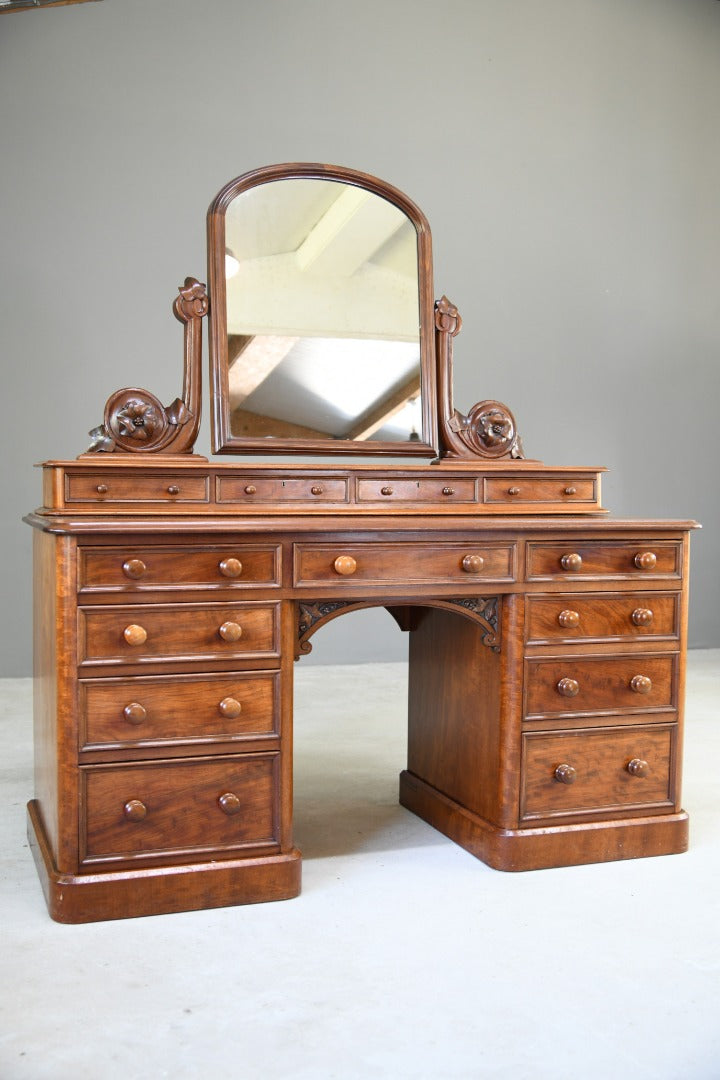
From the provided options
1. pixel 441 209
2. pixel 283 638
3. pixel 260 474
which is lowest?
pixel 283 638

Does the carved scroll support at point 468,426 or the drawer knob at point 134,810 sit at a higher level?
the carved scroll support at point 468,426

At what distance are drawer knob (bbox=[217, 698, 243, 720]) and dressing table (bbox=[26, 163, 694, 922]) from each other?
0.01 m

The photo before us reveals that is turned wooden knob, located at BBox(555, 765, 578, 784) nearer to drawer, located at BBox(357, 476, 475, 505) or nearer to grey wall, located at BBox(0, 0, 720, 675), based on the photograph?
drawer, located at BBox(357, 476, 475, 505)

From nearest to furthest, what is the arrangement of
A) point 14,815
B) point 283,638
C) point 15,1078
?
point 15,1078 < point 283,638 < point 14,815

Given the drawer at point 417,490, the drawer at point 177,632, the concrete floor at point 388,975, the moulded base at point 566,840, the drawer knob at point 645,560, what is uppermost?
the drawer at point 417,490

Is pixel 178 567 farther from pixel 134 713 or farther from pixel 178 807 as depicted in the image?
pixel 178 807

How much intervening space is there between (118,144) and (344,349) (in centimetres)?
303

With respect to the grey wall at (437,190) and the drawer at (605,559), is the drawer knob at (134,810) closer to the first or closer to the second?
the drawer at (605,559)

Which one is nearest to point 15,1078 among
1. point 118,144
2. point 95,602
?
point 95,602

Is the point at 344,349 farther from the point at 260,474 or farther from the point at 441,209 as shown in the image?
the point at 441,209

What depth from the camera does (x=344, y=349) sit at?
3205mm

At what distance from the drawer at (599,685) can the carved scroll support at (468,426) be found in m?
0.71

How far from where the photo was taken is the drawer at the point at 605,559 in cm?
281

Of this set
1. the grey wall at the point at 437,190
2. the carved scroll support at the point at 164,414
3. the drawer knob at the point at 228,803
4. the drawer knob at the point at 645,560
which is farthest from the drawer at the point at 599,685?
the grey wall at the point at 437,190
